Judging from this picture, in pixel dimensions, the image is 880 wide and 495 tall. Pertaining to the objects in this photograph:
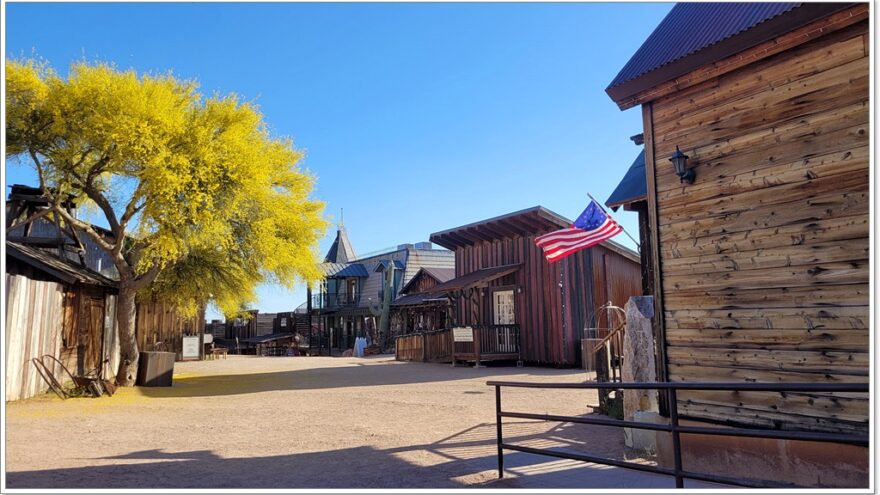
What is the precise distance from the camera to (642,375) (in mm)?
8352

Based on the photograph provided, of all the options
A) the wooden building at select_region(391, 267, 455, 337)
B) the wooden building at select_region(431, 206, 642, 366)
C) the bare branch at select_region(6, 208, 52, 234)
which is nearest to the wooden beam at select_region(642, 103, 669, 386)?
the bare branch at select_region(6, 208, 52, 234)

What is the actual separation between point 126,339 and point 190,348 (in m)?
13.3

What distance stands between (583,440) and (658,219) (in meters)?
3.23

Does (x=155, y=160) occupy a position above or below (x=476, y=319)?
above

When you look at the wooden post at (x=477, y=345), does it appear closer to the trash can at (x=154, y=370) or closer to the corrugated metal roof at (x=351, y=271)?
the trash can at (x=154, y=370)

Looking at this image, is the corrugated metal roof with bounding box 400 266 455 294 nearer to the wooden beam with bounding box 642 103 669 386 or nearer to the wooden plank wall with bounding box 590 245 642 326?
the wooden plank wall with bounding box 590 245 642 326

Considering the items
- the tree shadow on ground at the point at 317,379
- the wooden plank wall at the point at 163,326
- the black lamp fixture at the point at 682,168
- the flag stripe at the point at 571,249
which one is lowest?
A: the tree shadow on ground at the point at 317,379

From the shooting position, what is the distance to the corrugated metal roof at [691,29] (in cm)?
611

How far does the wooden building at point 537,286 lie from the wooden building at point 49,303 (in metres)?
10.7

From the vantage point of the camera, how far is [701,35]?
264 inches

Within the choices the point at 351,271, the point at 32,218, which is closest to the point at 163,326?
the point at 32,218

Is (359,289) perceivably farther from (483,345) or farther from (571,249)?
(571,249)

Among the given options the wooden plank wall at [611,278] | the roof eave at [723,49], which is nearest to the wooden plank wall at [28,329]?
the roof eave at [723,49]

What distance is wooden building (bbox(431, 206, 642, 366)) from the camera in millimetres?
20656
